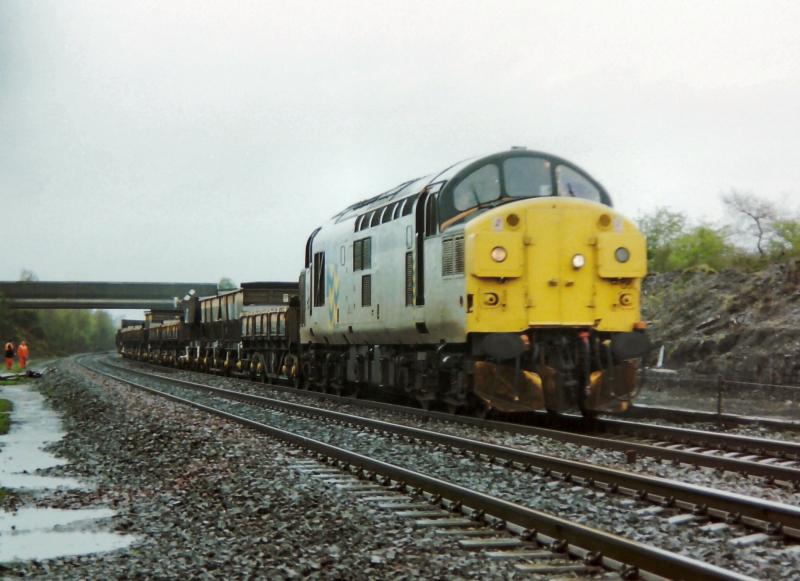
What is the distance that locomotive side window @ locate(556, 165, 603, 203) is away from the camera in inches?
555

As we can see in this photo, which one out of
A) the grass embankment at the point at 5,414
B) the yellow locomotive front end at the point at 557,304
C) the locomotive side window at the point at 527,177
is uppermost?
the locomotive side window at the point at 527,177

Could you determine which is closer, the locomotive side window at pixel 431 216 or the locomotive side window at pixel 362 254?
the locomotive side window at pixel 431 216

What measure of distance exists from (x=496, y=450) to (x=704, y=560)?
429cm

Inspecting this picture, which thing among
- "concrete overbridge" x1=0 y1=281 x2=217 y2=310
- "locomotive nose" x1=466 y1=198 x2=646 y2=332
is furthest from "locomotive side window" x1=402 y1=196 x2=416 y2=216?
"concrete overbridge" x1=0 y1=281 x2=217 y2=310

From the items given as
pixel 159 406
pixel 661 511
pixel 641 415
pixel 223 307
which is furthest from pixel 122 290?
pixel 661 511

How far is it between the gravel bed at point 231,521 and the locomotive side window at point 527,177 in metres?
5.13

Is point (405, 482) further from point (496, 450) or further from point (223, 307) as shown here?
point (223, 307)

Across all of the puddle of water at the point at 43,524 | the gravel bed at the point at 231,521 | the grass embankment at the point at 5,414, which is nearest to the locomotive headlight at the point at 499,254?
the gravel bed at the point at 231,521

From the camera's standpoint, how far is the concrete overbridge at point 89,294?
287 feet

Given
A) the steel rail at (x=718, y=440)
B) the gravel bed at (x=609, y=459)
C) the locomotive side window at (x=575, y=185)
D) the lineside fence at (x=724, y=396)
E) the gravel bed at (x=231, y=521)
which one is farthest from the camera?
the lineside fence at (x=724, y=396)

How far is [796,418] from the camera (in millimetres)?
14281

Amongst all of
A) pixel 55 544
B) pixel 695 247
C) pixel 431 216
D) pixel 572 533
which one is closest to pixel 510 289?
pixel 431 216

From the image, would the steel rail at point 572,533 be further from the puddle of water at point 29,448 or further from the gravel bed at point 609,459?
the puddle of water at point 29,448

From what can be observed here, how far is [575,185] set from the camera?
14.2 meters
